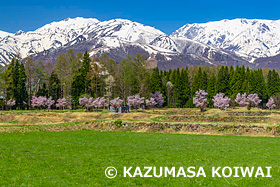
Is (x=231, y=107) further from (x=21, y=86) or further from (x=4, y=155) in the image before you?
(x=4, y=155)

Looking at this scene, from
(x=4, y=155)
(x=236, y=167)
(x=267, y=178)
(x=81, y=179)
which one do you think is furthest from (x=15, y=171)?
(x=267, y=178)

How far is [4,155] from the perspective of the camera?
19906mm

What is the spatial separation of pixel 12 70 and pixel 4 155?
255 feet

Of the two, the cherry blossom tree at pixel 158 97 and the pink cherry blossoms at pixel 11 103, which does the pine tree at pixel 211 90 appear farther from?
the pink cherry blossoms at pixel 11 103

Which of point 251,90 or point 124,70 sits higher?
point 124,70

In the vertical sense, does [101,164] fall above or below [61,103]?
below

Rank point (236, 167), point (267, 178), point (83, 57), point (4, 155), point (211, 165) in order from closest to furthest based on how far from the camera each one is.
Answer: point (267, 178) < point (236, 167) < point (211, 165) < point (4, 155) < point (83, 57)

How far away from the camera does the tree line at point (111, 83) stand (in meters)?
88.8

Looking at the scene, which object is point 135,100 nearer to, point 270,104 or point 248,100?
point 248,100
